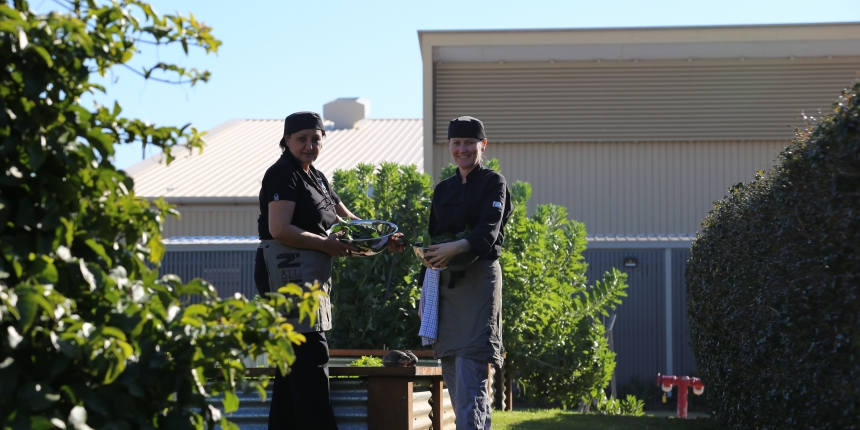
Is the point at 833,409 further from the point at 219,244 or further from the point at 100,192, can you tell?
the point at 219,244

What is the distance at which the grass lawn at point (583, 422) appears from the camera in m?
7.18

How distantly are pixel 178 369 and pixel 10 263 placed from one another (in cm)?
44

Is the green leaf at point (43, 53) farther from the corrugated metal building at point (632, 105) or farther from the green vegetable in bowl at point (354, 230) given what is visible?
the corrugated metal building at point (632, 105)

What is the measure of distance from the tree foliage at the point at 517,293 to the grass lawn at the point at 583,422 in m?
0.80

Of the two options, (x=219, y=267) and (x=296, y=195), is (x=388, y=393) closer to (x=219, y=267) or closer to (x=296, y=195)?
(x=296, y=195)

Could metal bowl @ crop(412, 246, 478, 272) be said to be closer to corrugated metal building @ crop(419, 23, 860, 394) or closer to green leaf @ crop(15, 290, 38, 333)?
green leaf @ crop(15, 290, 38, 333)

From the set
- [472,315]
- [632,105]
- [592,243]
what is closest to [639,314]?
[592,243]

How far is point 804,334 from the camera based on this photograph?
431 cm

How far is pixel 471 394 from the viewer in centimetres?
479

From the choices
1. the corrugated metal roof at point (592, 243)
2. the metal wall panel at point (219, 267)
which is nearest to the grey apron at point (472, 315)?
the corrugated metal roof at point (592, 243)

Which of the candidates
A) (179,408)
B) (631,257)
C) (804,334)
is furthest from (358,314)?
(631,257)

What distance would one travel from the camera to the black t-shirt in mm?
4680

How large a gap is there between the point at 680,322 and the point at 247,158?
13229 millimetres

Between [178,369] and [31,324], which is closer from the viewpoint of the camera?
[31,324]
